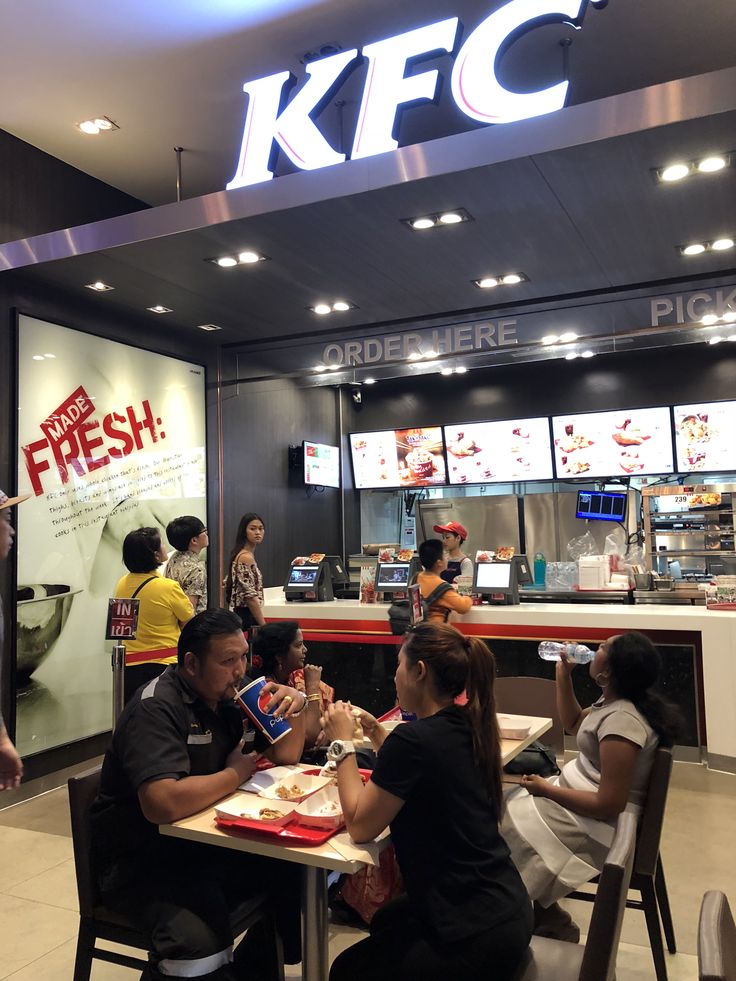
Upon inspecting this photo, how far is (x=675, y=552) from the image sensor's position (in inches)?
293

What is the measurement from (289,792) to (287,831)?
9.6 inches

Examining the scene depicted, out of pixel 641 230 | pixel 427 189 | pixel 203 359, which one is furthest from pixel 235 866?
pixel 203 359

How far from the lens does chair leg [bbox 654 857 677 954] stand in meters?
2.73

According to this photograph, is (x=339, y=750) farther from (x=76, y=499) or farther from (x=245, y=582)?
(x=76, y=499)

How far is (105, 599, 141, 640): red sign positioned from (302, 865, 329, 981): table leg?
223 centimetres

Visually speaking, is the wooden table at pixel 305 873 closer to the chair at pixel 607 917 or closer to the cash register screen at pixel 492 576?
the chair at pixel 607 917

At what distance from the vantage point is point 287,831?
1961mm

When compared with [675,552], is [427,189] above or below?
above

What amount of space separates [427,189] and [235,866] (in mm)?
3168

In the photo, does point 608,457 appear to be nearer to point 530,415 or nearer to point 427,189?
point 530,415

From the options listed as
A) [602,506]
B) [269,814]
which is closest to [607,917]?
[269,814]

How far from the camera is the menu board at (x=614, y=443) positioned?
314 inches

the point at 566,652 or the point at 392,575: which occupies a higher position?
the point at 392,575

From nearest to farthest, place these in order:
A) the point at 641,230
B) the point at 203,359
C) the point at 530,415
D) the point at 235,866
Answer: the point at 235,866 → the point at 641,230 → the point at 203,359 → the point at 530,415
